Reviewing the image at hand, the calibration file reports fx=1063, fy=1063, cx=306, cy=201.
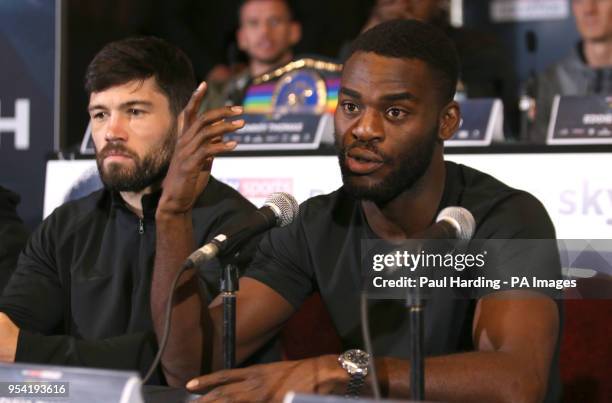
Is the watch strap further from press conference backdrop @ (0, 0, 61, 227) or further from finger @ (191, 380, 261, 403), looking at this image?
press conference backdrop @ (0, 0, 61, 227)

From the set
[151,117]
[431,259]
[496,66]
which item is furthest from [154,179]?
[496,66]

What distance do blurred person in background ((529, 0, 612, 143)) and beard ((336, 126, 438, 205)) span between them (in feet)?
8.38

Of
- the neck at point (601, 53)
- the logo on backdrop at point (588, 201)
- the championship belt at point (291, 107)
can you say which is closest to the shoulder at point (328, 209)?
the logo on backdrop at point (588, 201)

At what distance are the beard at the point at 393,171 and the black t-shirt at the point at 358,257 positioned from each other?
0.35 ft

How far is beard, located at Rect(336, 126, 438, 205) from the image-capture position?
2.15 m

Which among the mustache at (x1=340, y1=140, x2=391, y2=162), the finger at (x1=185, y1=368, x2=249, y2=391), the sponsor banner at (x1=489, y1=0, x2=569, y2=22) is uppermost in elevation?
the sponsor banner at (x1=489, y1=0, x2=569, y2=22)

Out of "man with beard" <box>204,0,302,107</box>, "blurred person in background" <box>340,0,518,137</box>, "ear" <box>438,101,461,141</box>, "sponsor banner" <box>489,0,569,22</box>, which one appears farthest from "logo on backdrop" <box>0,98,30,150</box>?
"sponsor banner" <box>489,0,569,22</box>

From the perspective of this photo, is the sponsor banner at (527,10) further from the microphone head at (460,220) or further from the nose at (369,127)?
the microphone head at (460,220)

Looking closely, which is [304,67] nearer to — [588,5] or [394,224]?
[588,5]

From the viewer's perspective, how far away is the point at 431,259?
1.83 meters

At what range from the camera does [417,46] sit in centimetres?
222

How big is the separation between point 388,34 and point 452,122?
0.23 m

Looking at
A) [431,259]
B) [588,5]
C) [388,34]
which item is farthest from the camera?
[588,5]

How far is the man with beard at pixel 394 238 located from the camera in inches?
74.1
